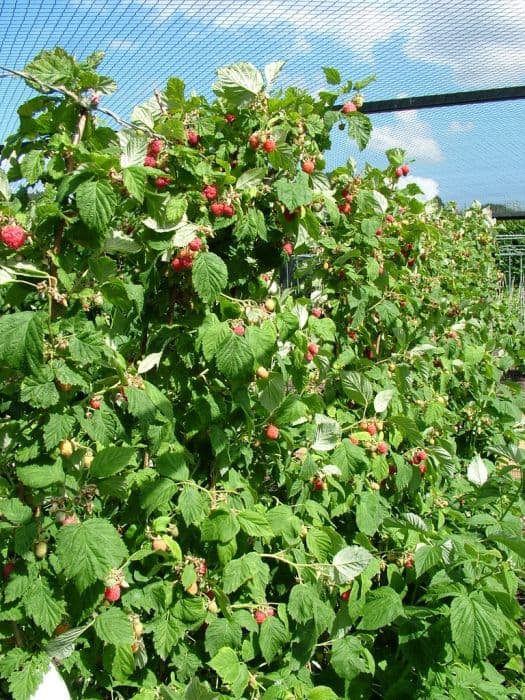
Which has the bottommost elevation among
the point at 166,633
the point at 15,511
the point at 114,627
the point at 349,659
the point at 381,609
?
the point at 349,659

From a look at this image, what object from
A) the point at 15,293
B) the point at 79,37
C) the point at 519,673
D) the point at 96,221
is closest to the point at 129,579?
the point at 15,293

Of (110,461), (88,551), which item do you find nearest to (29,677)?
(88,551)

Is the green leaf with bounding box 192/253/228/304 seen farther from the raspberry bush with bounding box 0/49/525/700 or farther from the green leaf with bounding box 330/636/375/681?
the green leaf with bounding box 330/636/375/681

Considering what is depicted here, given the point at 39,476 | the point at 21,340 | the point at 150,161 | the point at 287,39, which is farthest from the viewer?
the point at 287,39

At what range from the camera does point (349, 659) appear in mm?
1702

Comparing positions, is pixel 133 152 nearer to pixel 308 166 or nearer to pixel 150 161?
pixel 150 161

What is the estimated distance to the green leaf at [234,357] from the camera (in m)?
1.28

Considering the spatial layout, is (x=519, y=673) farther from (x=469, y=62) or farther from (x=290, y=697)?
(x=469, y=62)

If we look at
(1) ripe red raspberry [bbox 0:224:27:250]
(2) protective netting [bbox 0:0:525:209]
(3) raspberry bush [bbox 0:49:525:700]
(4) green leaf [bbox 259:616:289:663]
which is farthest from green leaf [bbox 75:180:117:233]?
(2) protective netting [bbox 0:0:525:209]

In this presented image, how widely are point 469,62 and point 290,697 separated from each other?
4.30 m

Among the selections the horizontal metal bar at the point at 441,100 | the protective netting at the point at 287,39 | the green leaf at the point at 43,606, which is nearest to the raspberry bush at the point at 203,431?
the green leaf at the point at 43,606

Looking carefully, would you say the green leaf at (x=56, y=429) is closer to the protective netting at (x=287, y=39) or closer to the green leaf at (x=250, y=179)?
the green leaf at (x=250, y=179)

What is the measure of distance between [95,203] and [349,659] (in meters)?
1.37

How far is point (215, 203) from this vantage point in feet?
4.58
